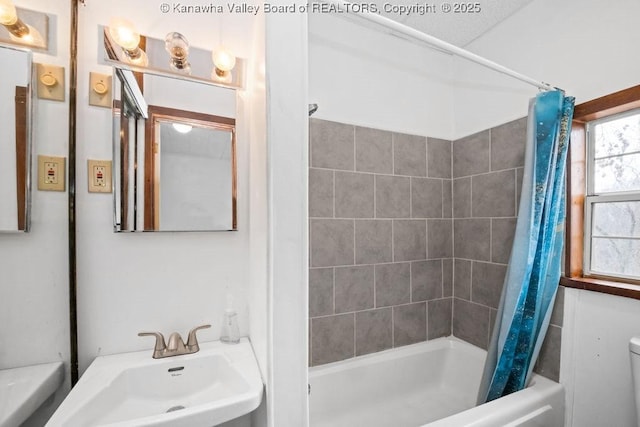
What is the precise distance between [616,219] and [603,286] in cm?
37

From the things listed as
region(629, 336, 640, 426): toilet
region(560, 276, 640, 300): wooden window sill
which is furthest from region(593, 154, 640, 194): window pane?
region(629, 336, 640, 426): toilet

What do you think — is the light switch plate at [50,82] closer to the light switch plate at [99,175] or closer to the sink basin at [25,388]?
the light switch plate at [99,175]

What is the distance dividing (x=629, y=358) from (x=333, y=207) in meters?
1.51

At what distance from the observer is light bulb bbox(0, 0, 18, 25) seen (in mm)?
972

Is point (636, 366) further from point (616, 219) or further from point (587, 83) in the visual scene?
point (587, 83)

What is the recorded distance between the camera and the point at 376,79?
1.93m

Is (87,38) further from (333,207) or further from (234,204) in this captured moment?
(333,207)

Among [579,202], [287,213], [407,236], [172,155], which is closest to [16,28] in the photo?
[172,155]

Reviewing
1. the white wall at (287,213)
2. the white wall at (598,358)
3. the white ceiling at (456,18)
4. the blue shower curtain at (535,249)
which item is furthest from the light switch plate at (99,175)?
the white wall at (598,358)

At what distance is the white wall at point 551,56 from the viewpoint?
4.38 ft

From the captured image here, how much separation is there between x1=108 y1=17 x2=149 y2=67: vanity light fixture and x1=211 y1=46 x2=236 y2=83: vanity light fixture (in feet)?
0.92

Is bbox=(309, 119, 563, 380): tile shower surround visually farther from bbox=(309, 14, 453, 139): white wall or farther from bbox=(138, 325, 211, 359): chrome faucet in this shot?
bbox=(138, 325, 211, 359): chrome faucet

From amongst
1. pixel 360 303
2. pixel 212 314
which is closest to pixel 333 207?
pixel 360 303

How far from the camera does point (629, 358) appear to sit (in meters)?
1.25
